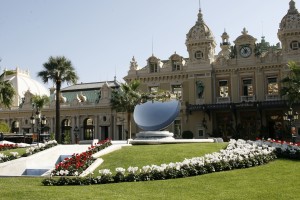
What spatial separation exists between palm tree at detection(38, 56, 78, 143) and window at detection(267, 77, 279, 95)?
24266mm

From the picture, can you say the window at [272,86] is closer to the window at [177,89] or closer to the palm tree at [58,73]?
the window at [177,89]

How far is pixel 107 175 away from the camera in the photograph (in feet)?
57.6

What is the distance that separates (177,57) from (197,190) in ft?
145

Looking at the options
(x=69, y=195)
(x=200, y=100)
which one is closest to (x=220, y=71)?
(x=200, y=100)

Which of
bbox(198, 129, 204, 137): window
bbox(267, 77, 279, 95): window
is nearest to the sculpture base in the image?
bbox(198, 129, 204, 137): window

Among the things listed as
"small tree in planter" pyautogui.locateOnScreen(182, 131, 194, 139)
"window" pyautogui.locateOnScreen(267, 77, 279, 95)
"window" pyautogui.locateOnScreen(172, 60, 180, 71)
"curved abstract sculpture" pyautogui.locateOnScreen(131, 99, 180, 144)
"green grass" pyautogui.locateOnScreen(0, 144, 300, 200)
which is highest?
"window" pyautogui.locateOnScreen(172, 60, 180, 71)

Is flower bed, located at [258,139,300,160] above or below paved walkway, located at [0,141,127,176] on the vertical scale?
above

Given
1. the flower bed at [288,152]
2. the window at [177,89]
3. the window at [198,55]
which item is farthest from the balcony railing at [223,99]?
the flower bed at [288,152]

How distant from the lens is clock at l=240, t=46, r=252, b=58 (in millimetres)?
53375

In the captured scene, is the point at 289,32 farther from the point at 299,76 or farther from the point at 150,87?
the point at 150,87

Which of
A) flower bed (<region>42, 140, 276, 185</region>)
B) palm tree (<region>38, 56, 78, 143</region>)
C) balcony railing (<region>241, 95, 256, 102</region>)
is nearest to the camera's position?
flower bed (<region>42, 140, 276, 185</region>)

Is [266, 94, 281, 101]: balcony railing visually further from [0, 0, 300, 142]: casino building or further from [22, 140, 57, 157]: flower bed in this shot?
[22, 140, 57, 157]: flower bed

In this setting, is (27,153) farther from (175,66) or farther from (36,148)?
(175,66)

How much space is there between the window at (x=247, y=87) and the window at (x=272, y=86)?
221 centimetres
